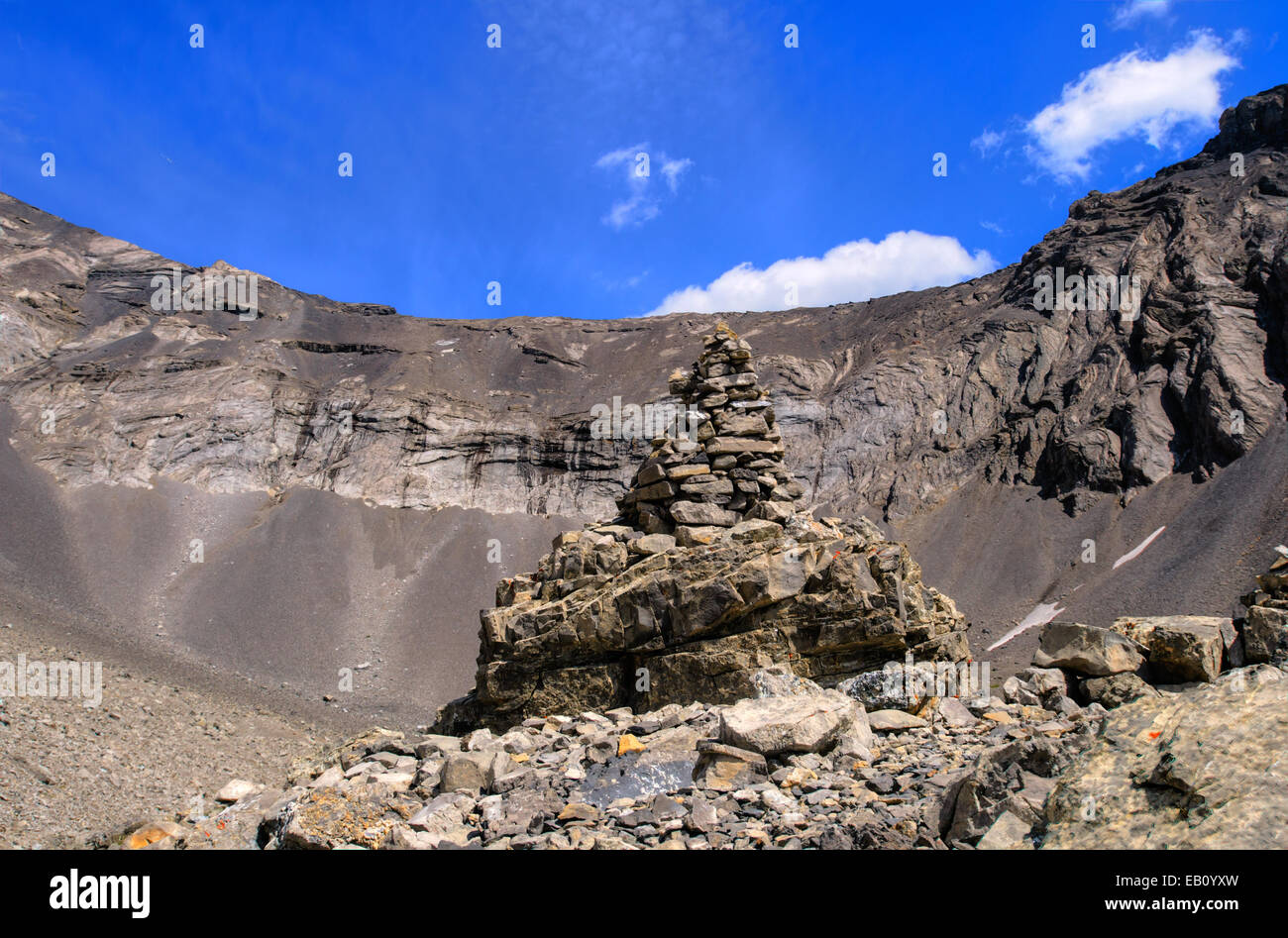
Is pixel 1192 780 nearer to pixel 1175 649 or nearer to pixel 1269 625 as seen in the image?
pixel 1269 625

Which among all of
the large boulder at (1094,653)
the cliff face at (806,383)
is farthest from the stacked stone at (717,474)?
the cliff face at (806,383)

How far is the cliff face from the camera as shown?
181 ft

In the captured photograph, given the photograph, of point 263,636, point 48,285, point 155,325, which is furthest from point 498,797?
point 48,285

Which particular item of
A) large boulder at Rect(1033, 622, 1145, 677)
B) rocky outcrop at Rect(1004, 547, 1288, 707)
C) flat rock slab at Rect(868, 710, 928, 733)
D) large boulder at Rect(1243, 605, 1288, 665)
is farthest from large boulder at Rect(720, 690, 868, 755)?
large boulder at Rect(1243, 605, 1288, 665)

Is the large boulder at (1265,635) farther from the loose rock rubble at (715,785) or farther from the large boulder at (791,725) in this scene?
the large boulder at (791,725)

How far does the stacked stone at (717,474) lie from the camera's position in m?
16.0

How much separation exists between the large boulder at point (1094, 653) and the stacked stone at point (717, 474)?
17.4 feet

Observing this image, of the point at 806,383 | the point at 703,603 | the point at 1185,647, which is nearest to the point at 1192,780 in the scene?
the point at 1185,647

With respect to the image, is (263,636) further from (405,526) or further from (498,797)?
(498,797)

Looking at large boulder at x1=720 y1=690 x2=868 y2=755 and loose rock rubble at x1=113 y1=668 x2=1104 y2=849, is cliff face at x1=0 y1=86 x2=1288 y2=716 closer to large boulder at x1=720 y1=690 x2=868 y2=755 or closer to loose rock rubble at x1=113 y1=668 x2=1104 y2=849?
loose rock rubble at x1=113 y1=668 x2=1104 y2=849

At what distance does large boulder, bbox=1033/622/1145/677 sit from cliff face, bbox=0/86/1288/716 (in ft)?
130

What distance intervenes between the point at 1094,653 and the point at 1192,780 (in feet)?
24.4

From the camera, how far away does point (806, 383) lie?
78.6 m

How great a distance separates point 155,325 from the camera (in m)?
77.1
